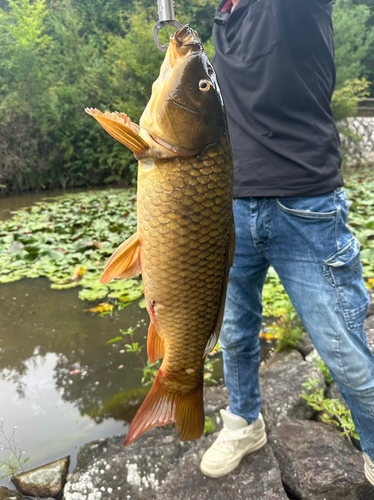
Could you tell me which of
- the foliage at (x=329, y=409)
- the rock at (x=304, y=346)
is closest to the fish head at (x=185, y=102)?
the foliage at (x=329, y=409)

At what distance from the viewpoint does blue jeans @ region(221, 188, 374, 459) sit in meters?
1.33

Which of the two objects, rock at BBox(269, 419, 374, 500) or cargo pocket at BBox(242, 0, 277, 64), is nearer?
cargo pocket at BBox(242, 0, 277, 64)

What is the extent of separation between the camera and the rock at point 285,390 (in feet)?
7.15

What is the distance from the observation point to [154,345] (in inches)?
49.9

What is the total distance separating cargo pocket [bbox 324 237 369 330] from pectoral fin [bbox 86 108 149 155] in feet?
2.71

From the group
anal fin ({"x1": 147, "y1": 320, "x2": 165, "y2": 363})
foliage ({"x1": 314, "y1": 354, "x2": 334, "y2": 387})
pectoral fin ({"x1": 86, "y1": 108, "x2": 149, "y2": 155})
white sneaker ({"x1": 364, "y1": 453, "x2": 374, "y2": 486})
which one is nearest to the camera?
pectoral fin ({"x1": 86, "y1": 108, "x2": 149, "y2": 155})

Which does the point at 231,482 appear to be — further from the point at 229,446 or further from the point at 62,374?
the point at 62,374

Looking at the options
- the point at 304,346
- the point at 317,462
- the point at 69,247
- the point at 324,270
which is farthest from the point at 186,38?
the point at 69,247

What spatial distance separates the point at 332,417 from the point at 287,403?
263 mm

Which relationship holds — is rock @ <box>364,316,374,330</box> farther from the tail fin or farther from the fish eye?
the fish eye

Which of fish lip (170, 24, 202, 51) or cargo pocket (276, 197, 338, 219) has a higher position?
fish lip (170, 24, 202, 51)

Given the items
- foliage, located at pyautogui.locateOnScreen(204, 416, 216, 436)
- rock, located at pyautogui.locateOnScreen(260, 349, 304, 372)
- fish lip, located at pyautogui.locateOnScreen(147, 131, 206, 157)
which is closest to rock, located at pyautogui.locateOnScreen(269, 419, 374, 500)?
foliage, located at pyautogui.locateOnScreen(204, 416, 216, 436)

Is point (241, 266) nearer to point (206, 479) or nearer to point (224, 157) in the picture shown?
point (224, 157)

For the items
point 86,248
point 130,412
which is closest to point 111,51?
point 86,248
